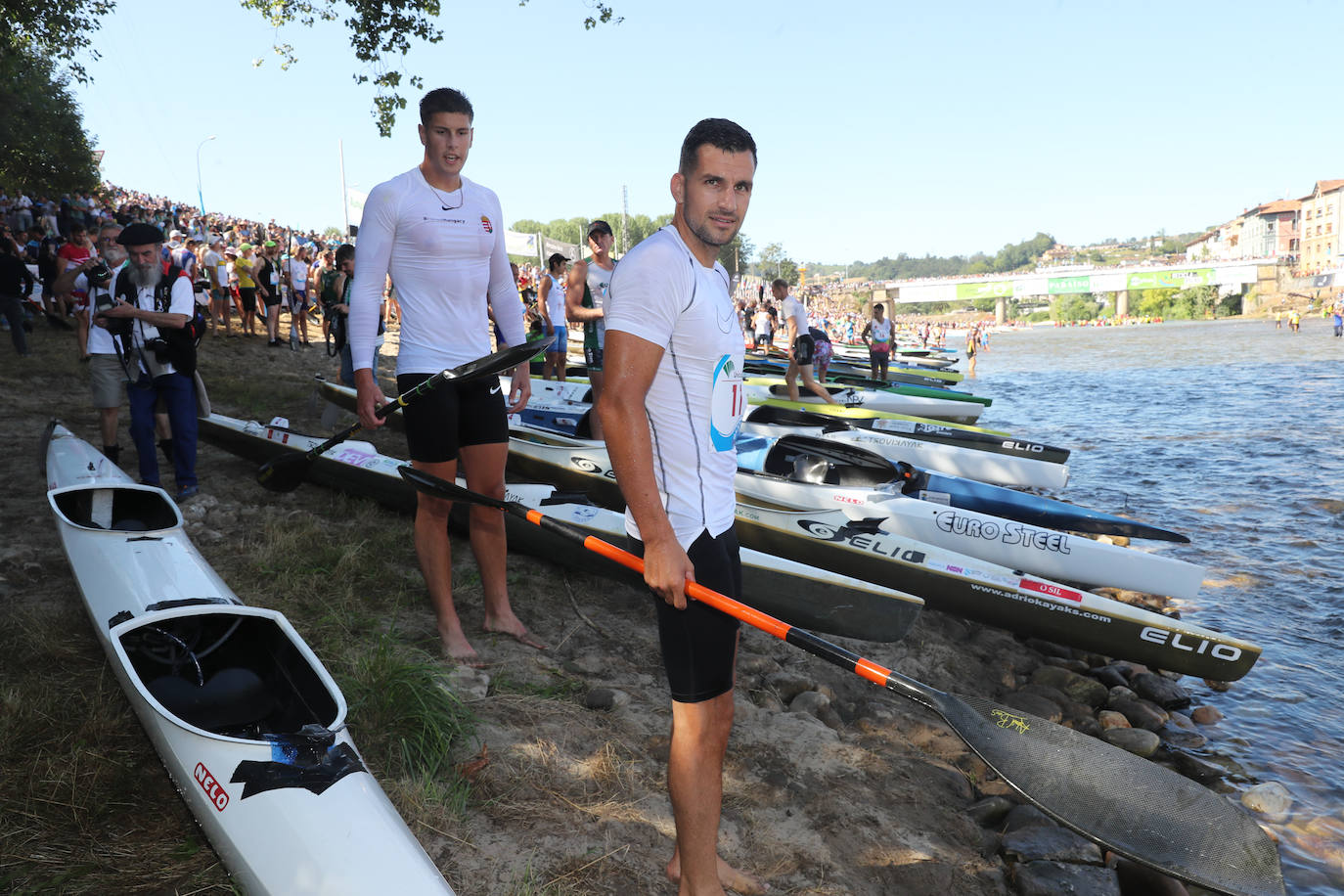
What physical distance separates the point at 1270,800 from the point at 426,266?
4.63 metres

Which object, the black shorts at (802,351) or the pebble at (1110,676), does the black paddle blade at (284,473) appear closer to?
the pebble at (1110,676)

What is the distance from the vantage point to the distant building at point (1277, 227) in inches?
4557

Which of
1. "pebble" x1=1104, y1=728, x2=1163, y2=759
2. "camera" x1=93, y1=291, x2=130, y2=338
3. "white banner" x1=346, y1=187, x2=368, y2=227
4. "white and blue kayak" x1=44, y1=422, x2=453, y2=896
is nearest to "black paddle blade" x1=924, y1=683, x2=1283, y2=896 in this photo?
"white and blue kayak" x1=44, y1=422, x2=453, y2=896

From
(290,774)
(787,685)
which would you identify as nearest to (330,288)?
(787,685)

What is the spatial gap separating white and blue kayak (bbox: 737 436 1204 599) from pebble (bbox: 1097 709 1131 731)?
1154 millimetres

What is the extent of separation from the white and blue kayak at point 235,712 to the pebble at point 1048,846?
7.17 feet

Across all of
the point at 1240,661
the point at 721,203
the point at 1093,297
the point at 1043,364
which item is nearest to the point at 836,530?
the point at 1240,661

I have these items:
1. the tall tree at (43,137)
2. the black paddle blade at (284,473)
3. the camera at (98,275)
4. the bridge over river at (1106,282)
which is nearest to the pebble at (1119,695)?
the black paddle blade at (284,473)

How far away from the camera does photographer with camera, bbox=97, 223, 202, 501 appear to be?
199 inches

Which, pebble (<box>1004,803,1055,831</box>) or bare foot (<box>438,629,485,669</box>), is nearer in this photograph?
pebble (<box>1004,803,1055,831</box>)

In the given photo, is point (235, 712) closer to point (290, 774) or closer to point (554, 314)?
Result: point (290, 774)

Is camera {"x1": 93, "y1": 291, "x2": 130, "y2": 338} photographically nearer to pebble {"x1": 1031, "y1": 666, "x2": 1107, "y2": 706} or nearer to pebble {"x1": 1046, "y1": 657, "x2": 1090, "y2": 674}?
pebble {"x1": 1031, "y1": 666, "x2": 1107, "y2": 706}

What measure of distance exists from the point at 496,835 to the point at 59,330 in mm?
12876

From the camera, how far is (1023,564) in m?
5.88
